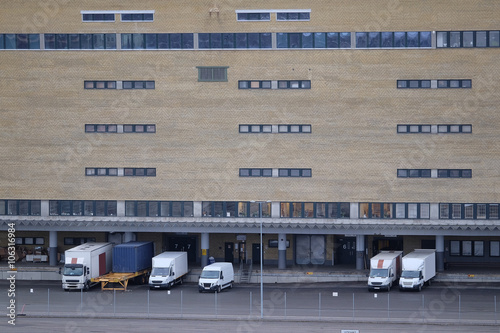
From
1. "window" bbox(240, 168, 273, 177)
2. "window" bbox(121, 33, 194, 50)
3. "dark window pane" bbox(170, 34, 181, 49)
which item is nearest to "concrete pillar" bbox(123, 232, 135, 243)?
"window" bbox(240, 168, 273, 177)

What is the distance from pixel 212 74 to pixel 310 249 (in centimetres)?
1814

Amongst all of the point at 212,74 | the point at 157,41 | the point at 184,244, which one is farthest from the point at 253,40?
the point at 184,244

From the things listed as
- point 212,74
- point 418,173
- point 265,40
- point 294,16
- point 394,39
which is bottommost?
point 418,173

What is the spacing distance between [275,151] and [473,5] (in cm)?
2096

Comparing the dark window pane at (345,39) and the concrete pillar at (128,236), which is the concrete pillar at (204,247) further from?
the dark window pane at (345,39)

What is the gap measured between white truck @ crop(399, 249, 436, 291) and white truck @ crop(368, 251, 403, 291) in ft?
3.27

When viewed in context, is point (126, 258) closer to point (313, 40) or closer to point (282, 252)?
point (282, 252)

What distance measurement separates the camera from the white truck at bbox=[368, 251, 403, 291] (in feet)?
214

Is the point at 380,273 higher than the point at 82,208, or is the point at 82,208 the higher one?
the point at 82,208

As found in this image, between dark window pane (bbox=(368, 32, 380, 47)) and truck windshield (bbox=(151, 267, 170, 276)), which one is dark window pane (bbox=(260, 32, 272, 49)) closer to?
dark window pane (bbox=(368, 32, 380, 47))

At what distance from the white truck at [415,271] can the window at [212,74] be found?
22.5 m

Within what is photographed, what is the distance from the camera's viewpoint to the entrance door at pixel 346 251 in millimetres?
76688

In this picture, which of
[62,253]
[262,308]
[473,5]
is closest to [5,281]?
[62,253]

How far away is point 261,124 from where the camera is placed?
73.9 metres
